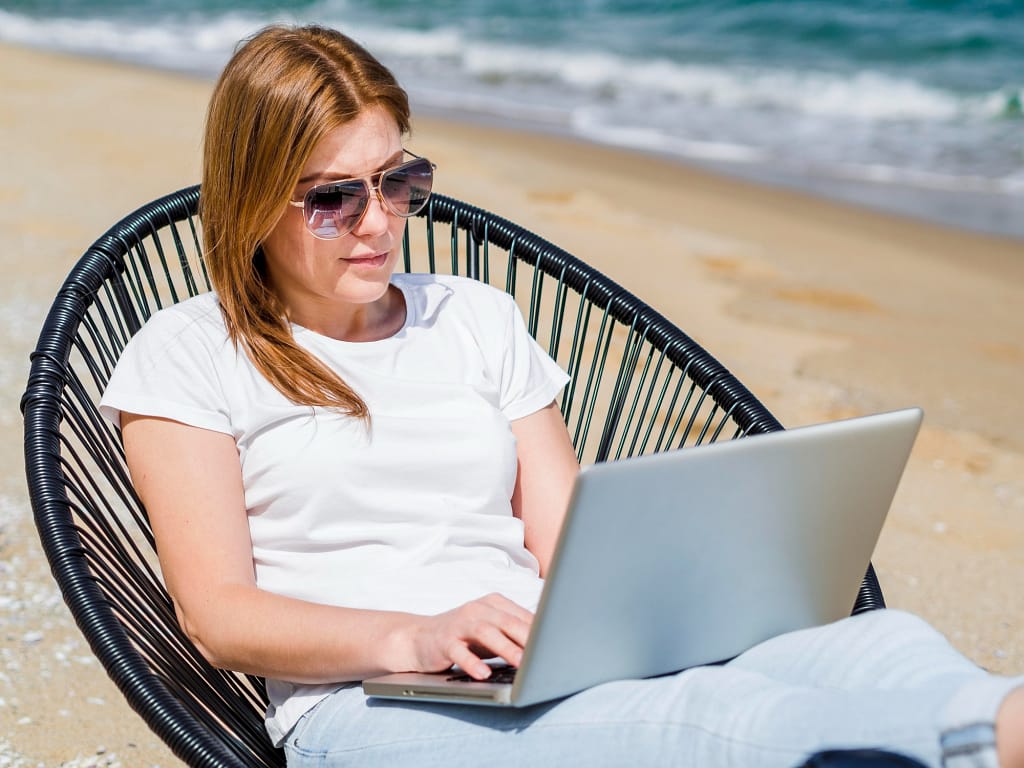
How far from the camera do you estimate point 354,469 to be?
1614 millimetres

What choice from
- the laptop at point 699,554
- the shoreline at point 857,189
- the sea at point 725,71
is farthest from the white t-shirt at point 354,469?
the sea at point 725,71

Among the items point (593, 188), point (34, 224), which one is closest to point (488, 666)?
point (34, 224)

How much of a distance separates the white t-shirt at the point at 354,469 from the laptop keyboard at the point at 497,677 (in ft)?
0.66

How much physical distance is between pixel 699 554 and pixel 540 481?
23.9 inches

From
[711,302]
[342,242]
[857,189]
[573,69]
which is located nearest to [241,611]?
[342,242]

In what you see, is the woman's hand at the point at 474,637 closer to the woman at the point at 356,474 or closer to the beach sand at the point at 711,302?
the woman at the point at 356,474

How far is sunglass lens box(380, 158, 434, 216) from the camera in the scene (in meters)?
1.67

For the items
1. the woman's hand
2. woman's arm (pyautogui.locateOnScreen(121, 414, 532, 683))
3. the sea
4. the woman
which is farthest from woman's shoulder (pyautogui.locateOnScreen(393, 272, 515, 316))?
the sea

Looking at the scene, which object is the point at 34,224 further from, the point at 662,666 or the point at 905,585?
the point at 662,666

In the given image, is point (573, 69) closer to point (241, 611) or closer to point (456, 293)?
point (456, 293)

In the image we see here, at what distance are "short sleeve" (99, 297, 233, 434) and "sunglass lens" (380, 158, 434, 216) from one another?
0.30 meters

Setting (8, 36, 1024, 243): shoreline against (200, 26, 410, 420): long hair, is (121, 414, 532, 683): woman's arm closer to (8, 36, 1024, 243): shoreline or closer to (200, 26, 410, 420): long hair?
(200, 26, 410, 420): long hair

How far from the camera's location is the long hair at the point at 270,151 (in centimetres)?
160

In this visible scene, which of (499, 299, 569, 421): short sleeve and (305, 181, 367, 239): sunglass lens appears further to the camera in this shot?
(499, 299, 569, 421): short sleeve
